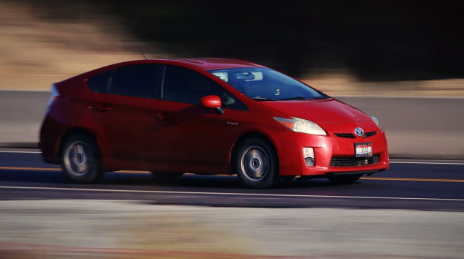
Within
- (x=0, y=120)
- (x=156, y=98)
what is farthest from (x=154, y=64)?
(x=0, y=120)

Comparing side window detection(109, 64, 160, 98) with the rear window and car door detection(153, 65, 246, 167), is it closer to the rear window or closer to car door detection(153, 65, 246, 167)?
the rear window

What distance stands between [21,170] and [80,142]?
1867mm

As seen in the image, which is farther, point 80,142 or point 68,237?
point 80,142

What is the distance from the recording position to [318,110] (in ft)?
32.9

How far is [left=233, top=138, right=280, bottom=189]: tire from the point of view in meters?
9.82

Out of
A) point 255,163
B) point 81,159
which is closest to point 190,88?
point 255,163

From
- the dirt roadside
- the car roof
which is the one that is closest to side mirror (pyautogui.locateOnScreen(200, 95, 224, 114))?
the car roof

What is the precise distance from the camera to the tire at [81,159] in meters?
10.9

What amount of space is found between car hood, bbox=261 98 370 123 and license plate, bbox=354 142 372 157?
32cm

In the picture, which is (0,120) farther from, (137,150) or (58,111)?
(137,150)

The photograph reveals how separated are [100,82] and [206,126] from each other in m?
1.74

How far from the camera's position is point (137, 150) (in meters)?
10.6

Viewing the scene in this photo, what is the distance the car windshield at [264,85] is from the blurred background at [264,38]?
971 cm

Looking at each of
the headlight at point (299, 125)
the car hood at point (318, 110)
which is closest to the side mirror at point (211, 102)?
the car hood at point (318, 110)
